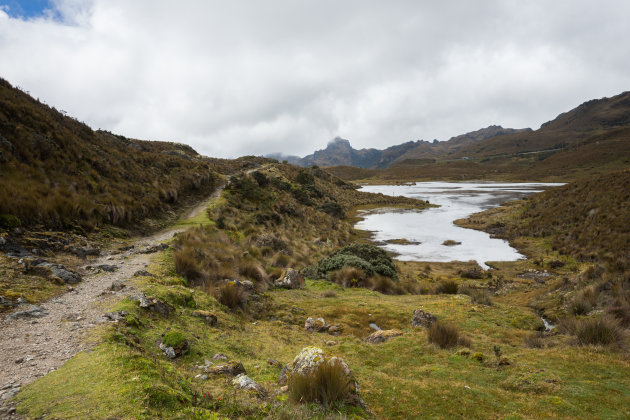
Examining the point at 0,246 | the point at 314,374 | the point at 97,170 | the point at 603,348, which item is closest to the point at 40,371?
the point at 314,374

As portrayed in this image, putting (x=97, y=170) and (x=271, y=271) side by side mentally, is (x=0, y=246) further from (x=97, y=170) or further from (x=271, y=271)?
(x=97, y=170)

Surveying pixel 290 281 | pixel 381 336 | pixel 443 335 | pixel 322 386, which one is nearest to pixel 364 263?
pixel 290 281

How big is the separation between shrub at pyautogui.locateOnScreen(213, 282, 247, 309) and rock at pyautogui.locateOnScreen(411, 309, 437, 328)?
5.46 meters

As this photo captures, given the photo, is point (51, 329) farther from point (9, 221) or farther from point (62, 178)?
point (62, 178)

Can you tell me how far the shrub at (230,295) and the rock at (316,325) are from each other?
6.83 ft

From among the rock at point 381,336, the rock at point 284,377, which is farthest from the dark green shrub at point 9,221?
the rock at point 381,336

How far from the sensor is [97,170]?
699 inches

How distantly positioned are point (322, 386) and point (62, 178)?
15.9 meters

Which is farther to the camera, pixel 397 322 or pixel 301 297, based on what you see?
pixel 301 297

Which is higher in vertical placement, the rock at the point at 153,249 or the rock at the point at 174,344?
the rock at the point at 153,249

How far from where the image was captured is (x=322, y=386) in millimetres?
4086

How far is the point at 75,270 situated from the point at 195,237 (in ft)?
20.4

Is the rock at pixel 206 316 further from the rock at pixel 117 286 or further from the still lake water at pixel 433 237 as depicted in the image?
the still lake water at pixel 433 237

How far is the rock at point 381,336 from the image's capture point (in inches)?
332
